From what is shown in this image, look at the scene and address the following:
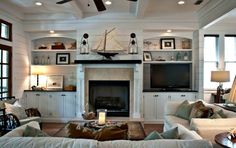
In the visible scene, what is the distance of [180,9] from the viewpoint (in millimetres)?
6812

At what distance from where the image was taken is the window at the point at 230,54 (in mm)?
7746

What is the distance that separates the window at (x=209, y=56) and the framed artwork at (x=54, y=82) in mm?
4484

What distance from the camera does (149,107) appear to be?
7461 mm

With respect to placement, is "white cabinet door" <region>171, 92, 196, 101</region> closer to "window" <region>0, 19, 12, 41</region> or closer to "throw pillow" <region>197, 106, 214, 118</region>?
"throw pillow" <region>197, 106, 214, 118</region>

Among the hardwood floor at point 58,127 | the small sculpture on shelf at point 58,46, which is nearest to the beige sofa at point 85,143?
the hardwood floor at point 58,127

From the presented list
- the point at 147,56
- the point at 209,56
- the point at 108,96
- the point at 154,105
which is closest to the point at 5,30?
the point at 108,96

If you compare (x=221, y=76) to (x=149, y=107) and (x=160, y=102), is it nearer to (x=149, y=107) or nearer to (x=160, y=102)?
(x=160, y=102)

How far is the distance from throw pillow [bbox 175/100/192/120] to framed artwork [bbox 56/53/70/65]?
390 cm

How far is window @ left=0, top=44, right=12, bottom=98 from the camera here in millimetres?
6180

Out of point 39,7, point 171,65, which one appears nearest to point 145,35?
point 171,65

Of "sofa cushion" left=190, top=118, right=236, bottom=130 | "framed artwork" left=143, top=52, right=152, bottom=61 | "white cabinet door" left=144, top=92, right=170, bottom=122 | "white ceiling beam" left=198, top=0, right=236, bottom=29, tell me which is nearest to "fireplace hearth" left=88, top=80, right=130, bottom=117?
"white cabinet door" left=144, top=92, right=170, bottom=122

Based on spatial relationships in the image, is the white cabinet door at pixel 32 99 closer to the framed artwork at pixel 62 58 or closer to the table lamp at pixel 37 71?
the table lamp at pixel 37 71

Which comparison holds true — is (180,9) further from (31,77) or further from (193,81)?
(31,77)

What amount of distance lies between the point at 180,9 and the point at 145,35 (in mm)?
1333
